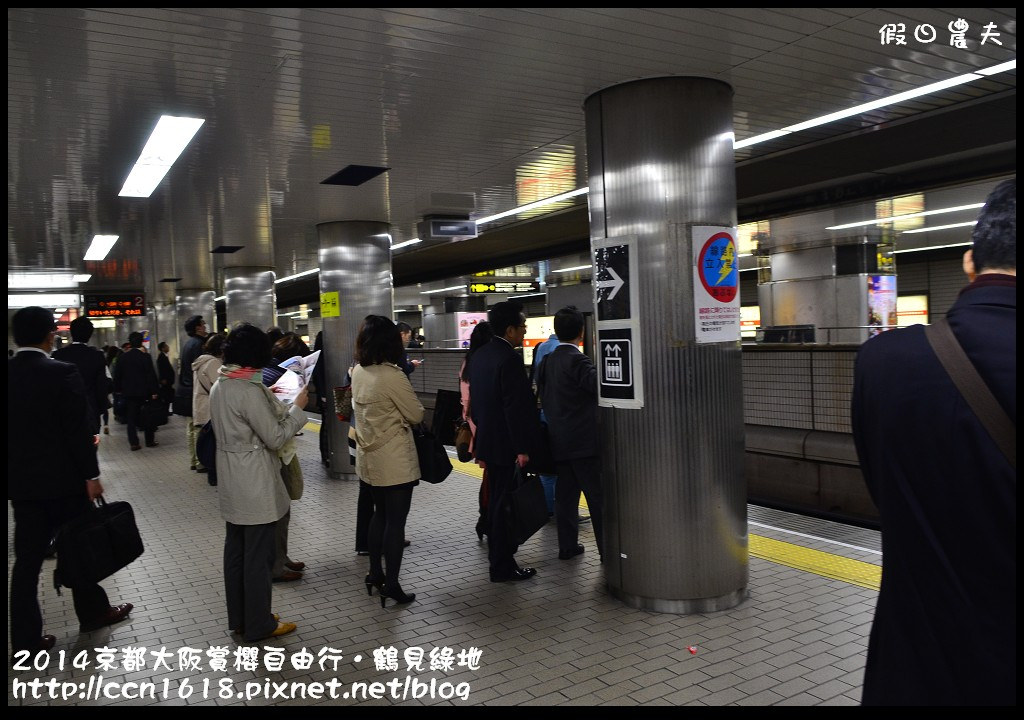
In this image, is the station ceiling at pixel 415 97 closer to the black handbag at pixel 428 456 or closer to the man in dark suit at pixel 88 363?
the man in dark suit at pixel 88 363

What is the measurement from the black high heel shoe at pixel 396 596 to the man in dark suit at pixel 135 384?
8.70m

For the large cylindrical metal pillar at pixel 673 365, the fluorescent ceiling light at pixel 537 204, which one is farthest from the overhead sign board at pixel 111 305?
the large cylindrical metal pillar at pixel 673 365

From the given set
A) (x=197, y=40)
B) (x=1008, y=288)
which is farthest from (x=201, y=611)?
(x=1008, y=288)

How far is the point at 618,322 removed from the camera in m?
4.50

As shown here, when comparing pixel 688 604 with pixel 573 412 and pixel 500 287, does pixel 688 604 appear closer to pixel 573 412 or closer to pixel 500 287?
pixel 573 412

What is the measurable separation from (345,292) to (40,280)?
10300mm

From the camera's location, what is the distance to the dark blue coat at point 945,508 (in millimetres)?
1501

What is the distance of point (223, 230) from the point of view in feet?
33.9

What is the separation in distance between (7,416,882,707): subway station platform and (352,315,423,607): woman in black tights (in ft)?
1.39

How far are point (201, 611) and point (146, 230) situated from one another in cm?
686

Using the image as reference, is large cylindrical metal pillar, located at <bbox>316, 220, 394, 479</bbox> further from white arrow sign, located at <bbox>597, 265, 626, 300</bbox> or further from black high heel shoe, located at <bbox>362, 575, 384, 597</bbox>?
white arrow sign, located at <bbox>597, 265, 626, 300</bbox>

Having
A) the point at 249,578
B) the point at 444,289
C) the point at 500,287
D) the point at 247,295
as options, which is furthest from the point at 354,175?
the point at 444,289

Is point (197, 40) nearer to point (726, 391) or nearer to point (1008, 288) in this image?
point (726, 391)

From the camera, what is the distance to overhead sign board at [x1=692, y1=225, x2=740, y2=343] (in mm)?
4336
